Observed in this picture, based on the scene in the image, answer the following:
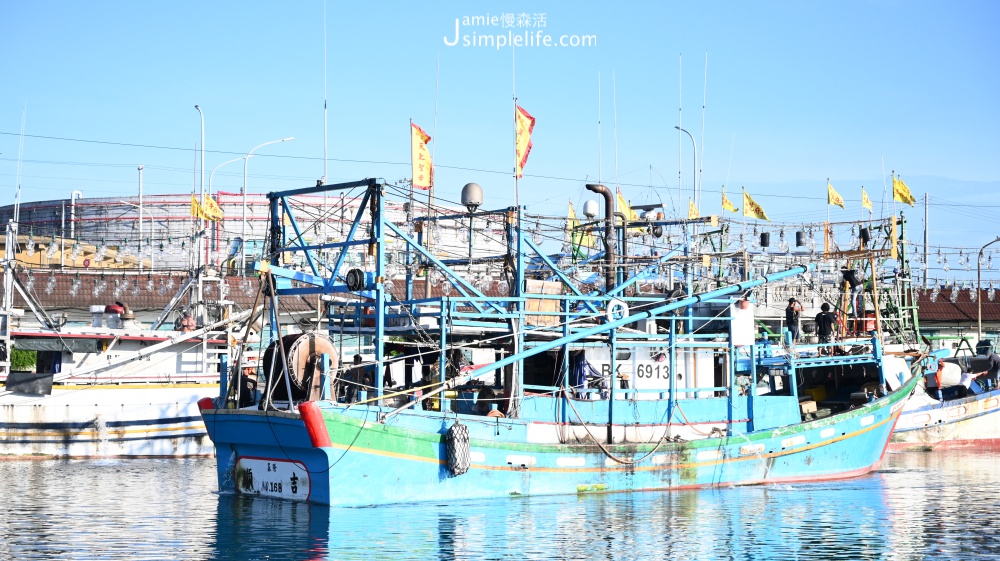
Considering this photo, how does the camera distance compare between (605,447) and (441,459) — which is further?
(605,447)

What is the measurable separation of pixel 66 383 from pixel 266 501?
45.5ft

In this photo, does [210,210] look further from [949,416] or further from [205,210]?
[949,416]

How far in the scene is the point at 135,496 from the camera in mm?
22391

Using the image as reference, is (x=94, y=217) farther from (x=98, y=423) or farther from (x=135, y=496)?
(x=135, y=496)

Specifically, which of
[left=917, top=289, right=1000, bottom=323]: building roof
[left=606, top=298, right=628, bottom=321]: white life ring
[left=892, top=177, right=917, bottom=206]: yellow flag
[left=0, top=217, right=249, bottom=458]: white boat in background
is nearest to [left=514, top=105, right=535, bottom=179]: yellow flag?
[left=606, top=298, right=628, bottom=321]: white life ring

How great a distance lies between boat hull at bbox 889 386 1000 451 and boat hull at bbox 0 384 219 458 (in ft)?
69.5

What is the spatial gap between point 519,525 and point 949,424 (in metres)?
22.1

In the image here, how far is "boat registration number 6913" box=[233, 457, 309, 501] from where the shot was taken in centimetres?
1969

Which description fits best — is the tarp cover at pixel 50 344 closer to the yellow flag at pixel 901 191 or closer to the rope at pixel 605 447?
the rope at pixel 605 447

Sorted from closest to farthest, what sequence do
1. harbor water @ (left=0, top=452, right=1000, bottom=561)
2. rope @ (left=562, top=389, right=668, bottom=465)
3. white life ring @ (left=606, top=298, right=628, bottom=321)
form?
harbor water @ (left=0, top=452, right=1000, bottom=561), rope @ (left=562, top=389, right=668, bottom=465), white life ring @ (left=606, top=298, right=628, bottom=321)

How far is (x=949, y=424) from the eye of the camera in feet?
117

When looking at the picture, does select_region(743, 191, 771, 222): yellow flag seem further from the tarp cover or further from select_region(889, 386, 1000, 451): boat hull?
the tarp cover

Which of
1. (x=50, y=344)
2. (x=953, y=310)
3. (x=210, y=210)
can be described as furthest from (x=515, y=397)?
(x=953, y=310)

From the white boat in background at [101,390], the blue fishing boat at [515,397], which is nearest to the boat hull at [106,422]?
the white boat in background at [101,390]
